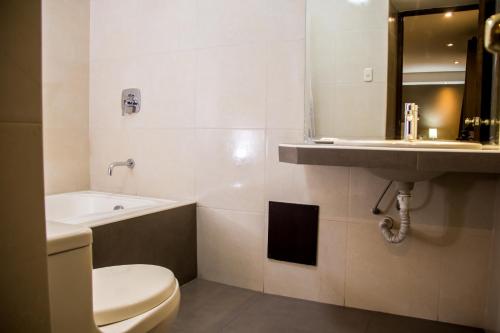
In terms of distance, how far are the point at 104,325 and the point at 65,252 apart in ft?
0.86

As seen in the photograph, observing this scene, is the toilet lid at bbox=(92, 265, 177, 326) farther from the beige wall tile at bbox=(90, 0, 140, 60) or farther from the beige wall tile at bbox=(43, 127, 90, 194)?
the beige wall tile at bbox=(90, 0, 140, 60)

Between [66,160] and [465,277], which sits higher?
[66,160]

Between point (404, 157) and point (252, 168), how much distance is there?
0.98 metres

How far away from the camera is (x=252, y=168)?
225 cm

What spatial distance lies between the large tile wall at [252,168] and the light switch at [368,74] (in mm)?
46

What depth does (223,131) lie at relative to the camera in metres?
2.33

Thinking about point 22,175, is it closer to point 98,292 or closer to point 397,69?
point 98,292

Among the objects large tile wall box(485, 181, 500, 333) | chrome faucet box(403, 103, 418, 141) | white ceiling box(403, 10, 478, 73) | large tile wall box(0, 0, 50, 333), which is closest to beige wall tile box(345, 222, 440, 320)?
large tile wall box(485, 181, 500, 333)

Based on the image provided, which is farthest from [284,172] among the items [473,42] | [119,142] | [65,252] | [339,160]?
[65,252]

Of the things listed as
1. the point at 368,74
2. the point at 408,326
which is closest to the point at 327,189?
the point at 368,74

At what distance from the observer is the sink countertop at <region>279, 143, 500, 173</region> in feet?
4.47

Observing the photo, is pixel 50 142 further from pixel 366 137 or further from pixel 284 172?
pixel 366 137

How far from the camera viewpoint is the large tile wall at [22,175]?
0.49 metres

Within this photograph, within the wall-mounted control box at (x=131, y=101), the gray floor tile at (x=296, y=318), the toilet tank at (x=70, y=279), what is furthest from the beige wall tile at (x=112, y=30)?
the toilet tank at (x=70, y=279)
